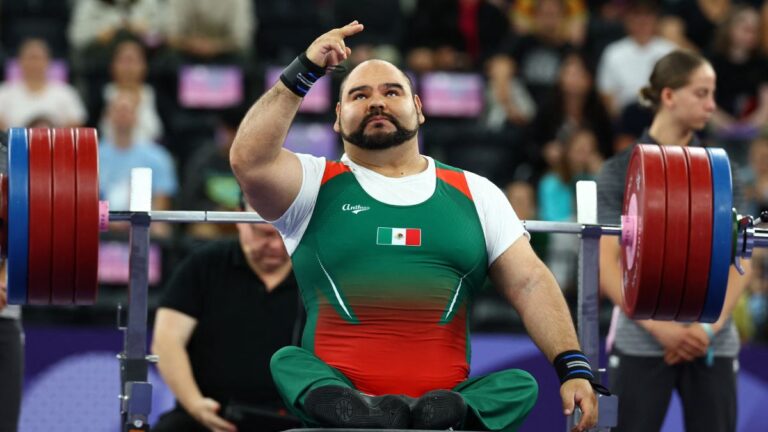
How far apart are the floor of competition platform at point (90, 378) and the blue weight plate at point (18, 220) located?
335cm

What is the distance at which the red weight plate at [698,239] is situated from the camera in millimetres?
4723

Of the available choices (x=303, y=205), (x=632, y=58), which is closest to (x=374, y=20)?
(x=632, y=58)

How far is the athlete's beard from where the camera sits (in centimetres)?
486

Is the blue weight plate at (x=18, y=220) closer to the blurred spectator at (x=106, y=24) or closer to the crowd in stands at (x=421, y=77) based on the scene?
the crowd in stands at (x=421, y=77)

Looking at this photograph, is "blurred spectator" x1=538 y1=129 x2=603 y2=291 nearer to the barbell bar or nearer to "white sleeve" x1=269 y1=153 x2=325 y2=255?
the barbell bar

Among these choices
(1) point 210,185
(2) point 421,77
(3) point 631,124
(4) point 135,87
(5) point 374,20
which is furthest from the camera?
(5) point 374,20

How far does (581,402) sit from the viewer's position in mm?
4551

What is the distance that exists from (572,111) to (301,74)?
5888 mm

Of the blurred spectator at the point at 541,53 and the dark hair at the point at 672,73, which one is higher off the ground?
the blurred spectator at the point at 541,53

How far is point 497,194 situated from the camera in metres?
5.04

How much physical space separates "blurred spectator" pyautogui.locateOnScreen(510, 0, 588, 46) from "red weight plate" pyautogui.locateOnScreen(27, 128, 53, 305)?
7.30 m

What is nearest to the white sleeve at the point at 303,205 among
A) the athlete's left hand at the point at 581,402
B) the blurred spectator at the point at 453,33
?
the athlete's left hand at the point at 581,402

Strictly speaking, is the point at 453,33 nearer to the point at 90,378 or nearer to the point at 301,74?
the point at 90,378

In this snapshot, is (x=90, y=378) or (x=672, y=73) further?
(x=90, y=378)
